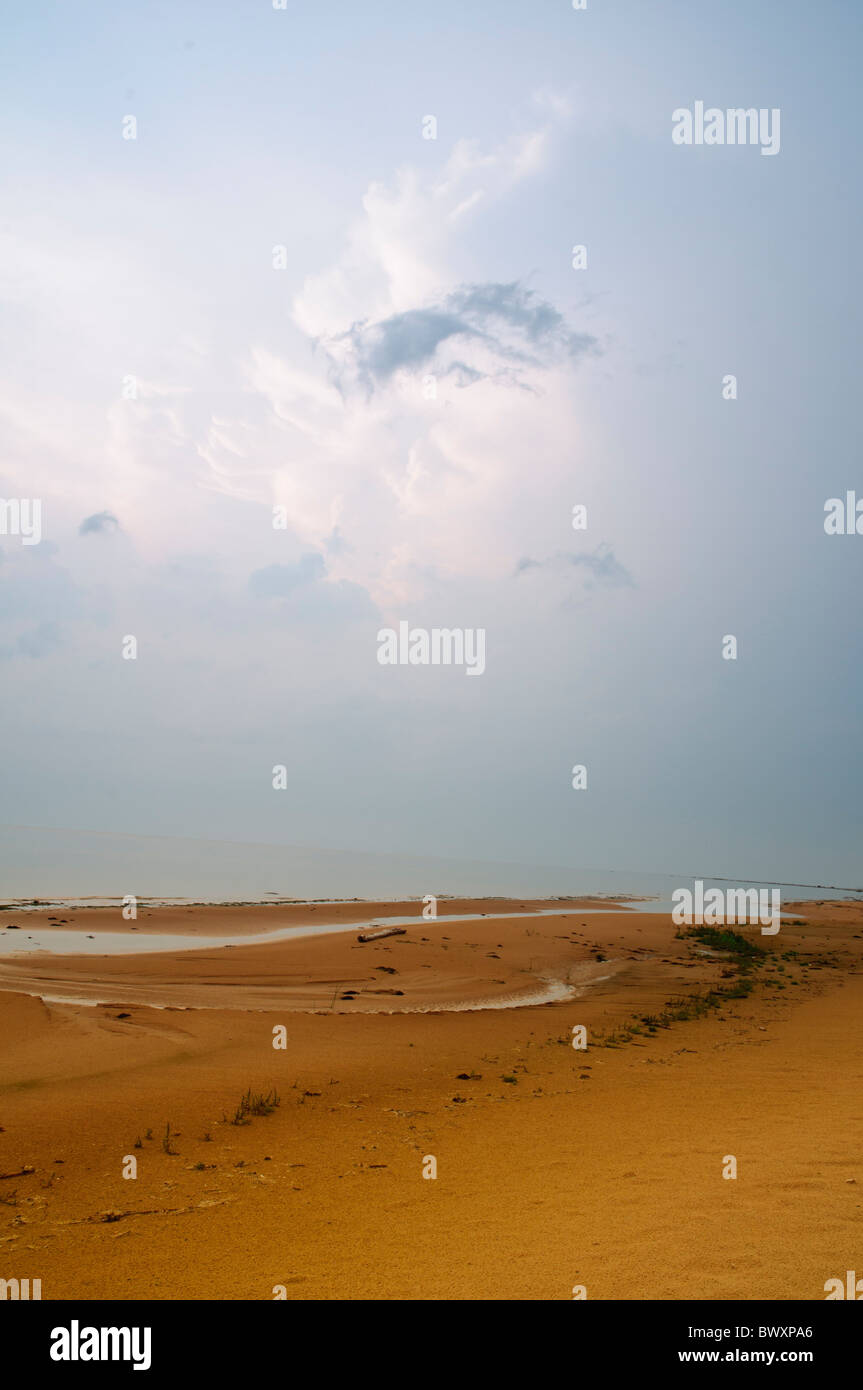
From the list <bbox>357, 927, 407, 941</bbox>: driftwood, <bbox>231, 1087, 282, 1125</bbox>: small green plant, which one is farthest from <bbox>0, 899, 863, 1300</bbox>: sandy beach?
<bbox>357, 927, 407, 941</bbox>: driftwood

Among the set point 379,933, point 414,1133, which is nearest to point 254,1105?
point 414,1133

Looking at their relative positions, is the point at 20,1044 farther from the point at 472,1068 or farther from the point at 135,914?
the point at 135,914

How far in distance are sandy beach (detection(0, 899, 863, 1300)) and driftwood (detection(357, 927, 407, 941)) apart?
480 cm

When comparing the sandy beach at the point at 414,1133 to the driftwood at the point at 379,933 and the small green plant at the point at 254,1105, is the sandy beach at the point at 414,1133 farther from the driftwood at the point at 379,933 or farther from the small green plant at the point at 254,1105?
the driftwood at the point at 379,933

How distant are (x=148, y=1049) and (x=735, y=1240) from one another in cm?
1058

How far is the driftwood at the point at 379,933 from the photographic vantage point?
92.0ft

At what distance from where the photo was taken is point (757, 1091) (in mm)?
11953

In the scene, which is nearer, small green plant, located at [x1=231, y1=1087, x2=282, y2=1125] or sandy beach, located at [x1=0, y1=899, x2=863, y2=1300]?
sandy beach, located at [x1=0, y1=899, x2=863, y2=1300]

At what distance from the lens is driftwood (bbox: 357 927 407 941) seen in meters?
28.0

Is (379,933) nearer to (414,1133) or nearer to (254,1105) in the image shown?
(254,1105)

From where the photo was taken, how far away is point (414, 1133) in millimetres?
10070

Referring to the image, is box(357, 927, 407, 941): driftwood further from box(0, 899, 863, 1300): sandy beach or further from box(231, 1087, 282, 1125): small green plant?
box(231, 1087, 282, 1125): small green plant
